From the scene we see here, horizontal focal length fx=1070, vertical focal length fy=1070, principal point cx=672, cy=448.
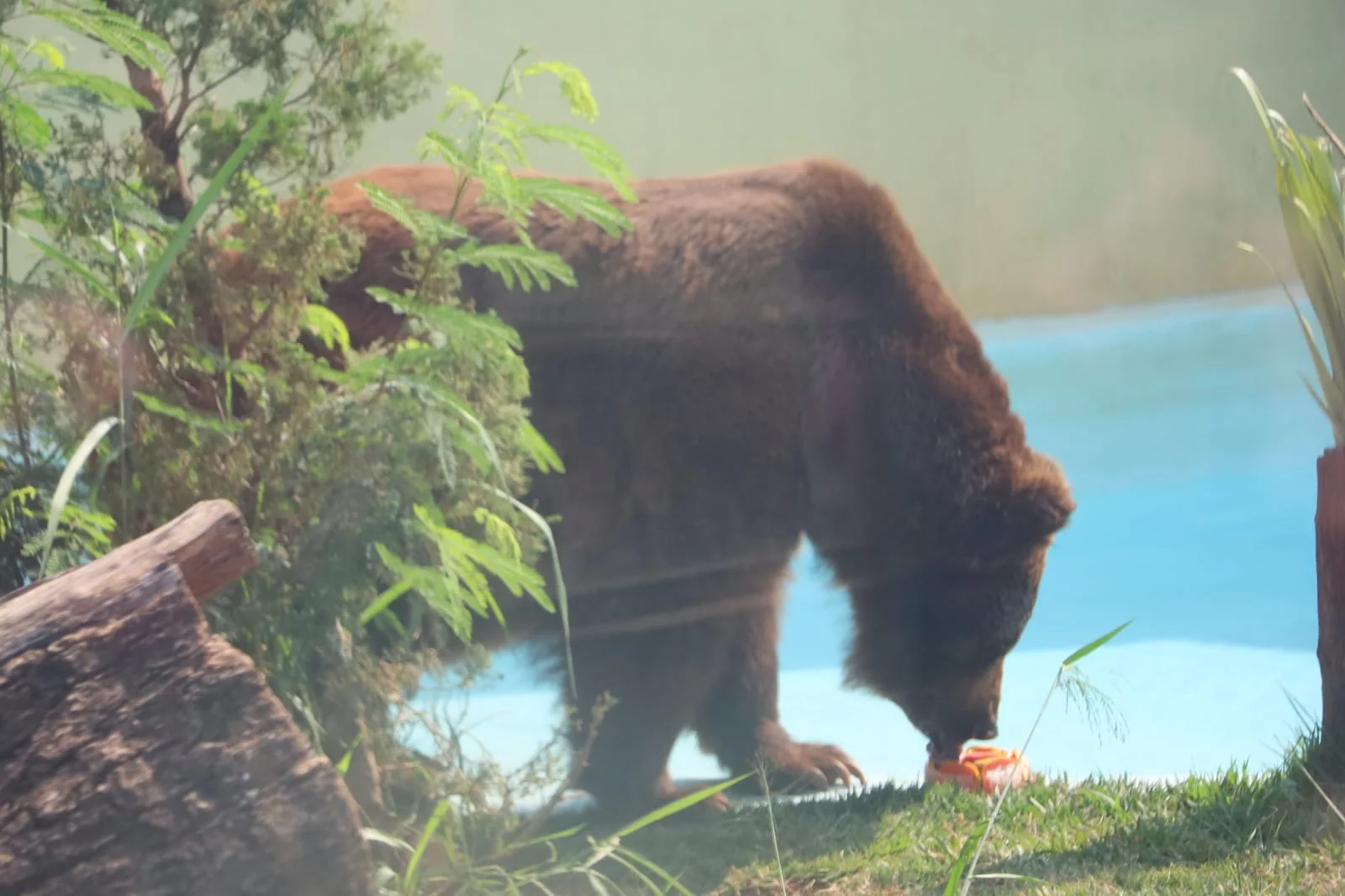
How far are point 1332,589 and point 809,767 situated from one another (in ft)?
5.47

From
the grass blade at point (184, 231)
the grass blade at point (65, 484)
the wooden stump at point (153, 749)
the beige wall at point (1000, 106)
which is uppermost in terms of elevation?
the beige wall at point (1000, 106)

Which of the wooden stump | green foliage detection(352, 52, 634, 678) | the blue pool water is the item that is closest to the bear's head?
the blue pool water

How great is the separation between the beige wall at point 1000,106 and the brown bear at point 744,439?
78cm

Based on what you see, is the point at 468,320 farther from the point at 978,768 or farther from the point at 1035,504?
the point at 978,768

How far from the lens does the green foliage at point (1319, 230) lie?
2504 mm

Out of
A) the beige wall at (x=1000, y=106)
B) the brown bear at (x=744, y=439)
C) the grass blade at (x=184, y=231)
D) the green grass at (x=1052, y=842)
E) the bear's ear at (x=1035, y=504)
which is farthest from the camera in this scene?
the beige wall at (x=1000, y=106)

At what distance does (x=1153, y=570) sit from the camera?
4.61m

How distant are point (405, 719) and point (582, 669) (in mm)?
1045

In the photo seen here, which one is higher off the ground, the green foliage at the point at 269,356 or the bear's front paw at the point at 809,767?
the green foliage at the point at 269,356


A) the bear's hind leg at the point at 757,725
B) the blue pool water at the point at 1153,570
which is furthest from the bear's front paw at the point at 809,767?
the blue pool water at the point at 1153,570

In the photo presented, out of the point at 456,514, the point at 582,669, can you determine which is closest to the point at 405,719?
the point at 456,514

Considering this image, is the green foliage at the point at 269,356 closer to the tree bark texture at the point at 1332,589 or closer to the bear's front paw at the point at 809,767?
the bear's front paw at the point at 809,767

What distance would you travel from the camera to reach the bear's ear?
121 inches

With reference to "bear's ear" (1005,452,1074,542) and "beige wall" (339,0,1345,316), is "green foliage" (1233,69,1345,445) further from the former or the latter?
"beige wall" (339,0,1345,316)
